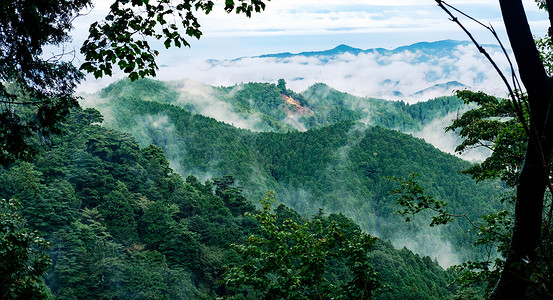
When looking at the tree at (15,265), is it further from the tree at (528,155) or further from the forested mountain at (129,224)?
the forested mountain at (129,224)

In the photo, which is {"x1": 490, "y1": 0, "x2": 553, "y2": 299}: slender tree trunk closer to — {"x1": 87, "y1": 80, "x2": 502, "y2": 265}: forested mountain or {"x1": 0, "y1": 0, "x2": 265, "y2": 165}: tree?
{"x1": 0, "y1": 0, "x2": 265, "y2": 165}: tree

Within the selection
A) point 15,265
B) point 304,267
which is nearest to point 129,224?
point 15,265

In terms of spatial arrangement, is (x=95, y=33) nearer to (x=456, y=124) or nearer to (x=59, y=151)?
(x=456, y=124)

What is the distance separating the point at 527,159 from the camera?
2549 millimetres

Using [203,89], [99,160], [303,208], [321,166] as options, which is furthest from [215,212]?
[203,89]

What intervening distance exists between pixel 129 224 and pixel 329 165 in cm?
7904

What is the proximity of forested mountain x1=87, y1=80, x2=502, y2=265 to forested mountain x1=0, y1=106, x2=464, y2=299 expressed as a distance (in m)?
39.1

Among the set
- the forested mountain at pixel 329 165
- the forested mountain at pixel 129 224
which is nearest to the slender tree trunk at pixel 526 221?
the forested mountain at pixel 129 224

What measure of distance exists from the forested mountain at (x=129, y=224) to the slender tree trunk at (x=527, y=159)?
2042cm

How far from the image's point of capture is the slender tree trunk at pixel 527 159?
2.52 m

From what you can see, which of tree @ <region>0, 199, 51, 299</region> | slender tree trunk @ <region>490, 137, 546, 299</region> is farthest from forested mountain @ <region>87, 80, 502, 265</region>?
slender tree trunk @ <region>490, 137, 546, 299</region>

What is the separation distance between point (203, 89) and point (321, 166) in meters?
93.5

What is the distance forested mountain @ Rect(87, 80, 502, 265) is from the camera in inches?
3861

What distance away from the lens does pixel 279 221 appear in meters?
47.3
